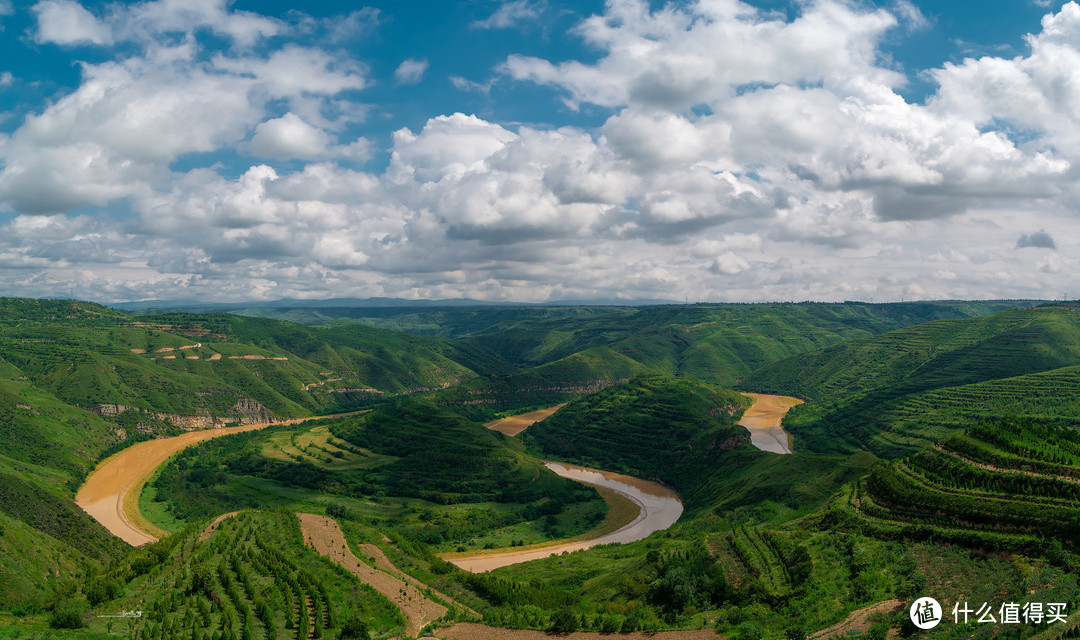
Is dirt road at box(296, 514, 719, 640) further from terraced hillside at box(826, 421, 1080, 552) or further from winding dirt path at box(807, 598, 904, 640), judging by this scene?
terraced hillside at box(826, 421, 1080, 552)

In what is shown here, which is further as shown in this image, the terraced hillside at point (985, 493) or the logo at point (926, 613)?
the terraced hillside at point (985, 493)

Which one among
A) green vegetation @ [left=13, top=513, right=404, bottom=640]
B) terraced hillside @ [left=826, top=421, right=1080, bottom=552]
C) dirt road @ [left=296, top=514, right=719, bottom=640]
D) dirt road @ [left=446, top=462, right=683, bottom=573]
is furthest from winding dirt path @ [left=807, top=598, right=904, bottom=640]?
dirt road @ [left=446, top=462, right=683, bottom=573]

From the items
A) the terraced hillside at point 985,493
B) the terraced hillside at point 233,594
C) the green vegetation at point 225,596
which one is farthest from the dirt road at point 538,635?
the terraced hillside at point 985,493

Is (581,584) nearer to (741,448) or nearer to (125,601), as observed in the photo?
(125,601)

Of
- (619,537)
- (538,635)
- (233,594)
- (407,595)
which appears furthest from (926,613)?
(619,537)

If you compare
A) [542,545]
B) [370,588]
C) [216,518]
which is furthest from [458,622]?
[542,545]

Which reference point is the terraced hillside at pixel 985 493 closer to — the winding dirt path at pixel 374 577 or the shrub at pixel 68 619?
the winding dirt path at pixel 374 577

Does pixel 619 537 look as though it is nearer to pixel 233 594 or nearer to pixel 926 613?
pixel 233 594
